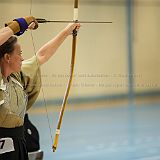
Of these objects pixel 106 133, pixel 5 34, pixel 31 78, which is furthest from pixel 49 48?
pixel 106 133

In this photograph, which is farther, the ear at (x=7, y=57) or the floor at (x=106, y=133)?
the floor at (x=106, y=133)

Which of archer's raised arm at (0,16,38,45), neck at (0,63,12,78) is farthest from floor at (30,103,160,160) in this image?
archer's raised arm at (0,16,38,45)

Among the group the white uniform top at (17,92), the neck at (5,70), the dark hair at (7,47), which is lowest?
the white uniform top at (17,92)

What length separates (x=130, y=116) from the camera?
2.76 m

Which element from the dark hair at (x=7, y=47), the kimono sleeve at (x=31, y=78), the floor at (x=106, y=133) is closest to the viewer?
the dark hair at (x=7, y=47)

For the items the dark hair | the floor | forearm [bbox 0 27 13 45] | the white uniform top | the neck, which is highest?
forearm [bbox 0 27 13 45]

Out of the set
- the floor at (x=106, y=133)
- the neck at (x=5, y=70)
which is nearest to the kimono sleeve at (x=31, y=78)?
the neck at (x=5, y=70)

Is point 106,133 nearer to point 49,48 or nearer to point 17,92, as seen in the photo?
point 49,48

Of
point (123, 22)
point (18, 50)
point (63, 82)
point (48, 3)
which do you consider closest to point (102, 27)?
point (123, 22)

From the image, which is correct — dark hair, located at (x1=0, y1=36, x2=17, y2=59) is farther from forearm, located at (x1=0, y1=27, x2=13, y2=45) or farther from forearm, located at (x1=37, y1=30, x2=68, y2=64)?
forearm, located at (x1=37, y1=30, x2=68, y2=64)

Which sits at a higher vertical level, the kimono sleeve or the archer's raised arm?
the archer's raised arm

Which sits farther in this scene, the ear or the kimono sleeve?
the kimono sleeve

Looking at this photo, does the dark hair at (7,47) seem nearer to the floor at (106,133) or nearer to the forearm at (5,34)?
the forearm at (5,34)

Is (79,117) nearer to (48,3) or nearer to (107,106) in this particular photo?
(107,106)
